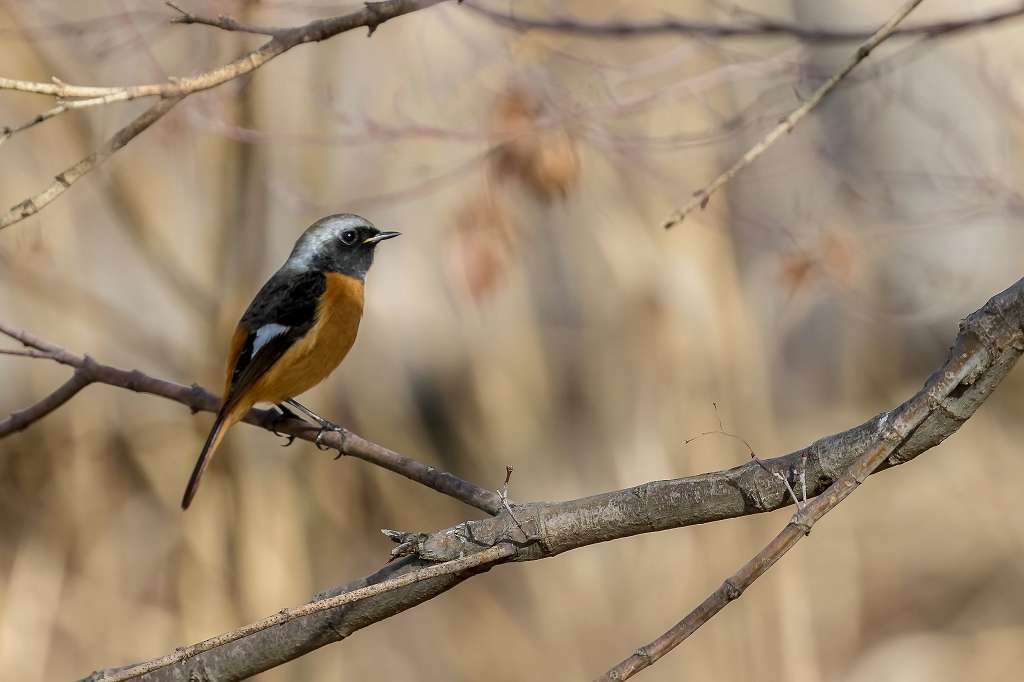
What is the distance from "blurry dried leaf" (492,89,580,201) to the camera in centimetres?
514

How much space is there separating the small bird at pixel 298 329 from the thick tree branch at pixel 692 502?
→ 1.78 metres

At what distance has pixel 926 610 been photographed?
959 centimetres

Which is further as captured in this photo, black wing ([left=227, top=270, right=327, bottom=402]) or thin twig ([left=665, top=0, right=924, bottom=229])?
black wing ([left=227, top=270, right=327, bottom=402])

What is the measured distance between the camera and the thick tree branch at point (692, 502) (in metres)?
2.06

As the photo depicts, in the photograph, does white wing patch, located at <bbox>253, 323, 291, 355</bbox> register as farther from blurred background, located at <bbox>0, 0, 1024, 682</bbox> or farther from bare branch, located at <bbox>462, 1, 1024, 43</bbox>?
bare branch, located at <bbox>462, 1, 1024, 43</bbox>

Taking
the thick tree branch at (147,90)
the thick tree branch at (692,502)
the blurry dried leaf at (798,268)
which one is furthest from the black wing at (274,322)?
the blurry dried leaf at (798,268)

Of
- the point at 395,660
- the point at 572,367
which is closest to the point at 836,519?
the point at 572,367

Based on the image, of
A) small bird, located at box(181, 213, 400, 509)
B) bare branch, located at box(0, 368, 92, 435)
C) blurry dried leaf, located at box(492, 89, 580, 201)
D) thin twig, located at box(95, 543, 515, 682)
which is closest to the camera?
thin twig, located at box(95, 543, 515, 682)

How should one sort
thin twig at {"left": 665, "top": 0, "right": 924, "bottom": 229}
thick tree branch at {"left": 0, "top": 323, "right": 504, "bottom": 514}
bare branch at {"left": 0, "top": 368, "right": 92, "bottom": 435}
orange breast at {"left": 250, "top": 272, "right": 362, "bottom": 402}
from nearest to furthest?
thin twig at {"left": 665, "top": 0, "right": 924, "bottom": 229}, thick tree branch at {"left": 0, "top": 323, "right": 504, "bottom": 514}, bare branch at {"left": 0, "top": 368, "right": 92, "bottom": 435}, orange breast at {"left": 250, "top": 272, "right": 362, "bottom": 402}

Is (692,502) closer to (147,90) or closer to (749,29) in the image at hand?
(147,90)

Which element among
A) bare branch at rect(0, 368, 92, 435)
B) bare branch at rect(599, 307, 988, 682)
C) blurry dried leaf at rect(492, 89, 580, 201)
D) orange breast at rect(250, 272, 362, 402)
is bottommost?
bare branch at rect(599, 307, 988, 682)

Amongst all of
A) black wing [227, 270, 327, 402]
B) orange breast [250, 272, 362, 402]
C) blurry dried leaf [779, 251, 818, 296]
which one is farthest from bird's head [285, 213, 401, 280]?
blurry dried leaf [779, 251, 818, 296]

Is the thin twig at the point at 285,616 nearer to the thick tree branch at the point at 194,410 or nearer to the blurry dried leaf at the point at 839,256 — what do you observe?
the thick tree branch at the point at 194,410

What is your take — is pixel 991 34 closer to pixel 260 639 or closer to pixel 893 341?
pixel 893 341
